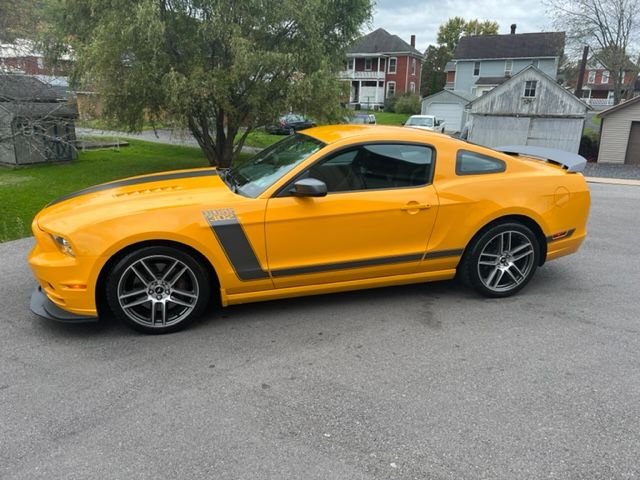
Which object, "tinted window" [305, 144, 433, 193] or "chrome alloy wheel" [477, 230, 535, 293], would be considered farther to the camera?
"chrome alloy wheel" [477, 230, 535, 293]

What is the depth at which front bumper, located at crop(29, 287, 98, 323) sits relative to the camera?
3.57m

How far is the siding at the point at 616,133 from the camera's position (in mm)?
A: 19828

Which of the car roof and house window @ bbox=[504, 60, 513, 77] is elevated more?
house window @ bbox=[504, 60, 513, 77]

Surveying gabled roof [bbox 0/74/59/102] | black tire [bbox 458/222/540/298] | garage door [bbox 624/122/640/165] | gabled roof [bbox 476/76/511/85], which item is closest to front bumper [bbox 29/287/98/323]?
black tire [bbox 458/222/540/298]

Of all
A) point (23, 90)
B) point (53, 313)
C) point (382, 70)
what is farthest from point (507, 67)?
point (53, 313)

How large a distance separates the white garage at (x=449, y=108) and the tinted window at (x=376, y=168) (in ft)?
109

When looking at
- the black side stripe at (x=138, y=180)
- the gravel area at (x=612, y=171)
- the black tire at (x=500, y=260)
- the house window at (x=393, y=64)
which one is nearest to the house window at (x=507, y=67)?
the house window at (x=393, y=64)

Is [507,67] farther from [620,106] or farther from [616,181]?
[616,181]

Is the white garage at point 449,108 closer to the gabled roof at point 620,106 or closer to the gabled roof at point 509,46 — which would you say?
the gabled roof at point 509,46

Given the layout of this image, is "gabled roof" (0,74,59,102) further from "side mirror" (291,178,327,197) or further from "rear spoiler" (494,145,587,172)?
"rear spoiler" (494,145,587,172)

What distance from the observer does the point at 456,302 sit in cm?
442

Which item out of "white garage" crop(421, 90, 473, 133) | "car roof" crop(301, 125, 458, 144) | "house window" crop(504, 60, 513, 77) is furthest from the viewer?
"house window" crop(504, 60, 513, 77)

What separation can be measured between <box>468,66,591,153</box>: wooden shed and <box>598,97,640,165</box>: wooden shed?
0.95 metres

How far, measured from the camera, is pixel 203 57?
11789 mm
